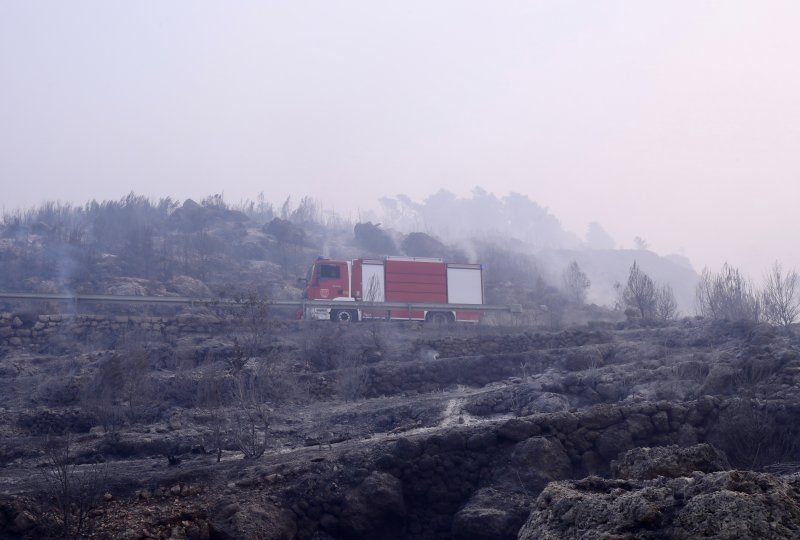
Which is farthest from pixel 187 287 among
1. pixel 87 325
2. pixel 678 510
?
pixel 678 510

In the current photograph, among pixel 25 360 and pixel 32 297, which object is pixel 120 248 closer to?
pixel 32 297

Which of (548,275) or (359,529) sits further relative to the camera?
(548,275)

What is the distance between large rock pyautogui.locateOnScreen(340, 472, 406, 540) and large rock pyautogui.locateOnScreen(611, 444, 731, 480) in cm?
356

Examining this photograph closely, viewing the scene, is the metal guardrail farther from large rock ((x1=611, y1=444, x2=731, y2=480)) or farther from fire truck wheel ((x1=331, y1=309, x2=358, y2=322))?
large rock ((x1=611, y1=444, x2=731, y2=480))

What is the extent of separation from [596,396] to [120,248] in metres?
38.7

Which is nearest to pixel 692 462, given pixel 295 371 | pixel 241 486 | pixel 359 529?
pixel 359 529

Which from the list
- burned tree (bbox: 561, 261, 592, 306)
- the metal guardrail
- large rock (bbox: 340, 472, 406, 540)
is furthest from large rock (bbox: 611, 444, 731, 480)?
burned tree (bbox: 561, 261, 592, 306)

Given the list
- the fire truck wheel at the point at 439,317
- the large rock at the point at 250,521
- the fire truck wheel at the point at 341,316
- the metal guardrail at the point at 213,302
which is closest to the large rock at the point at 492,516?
the large rock at the point at 250,521

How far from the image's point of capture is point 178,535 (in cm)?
960

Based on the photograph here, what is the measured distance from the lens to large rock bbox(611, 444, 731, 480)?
318 inches

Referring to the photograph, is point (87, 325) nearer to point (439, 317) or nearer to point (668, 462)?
point (439, 317)

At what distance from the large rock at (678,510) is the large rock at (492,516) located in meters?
3.25

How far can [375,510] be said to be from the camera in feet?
35.8

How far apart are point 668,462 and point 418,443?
4584mm
